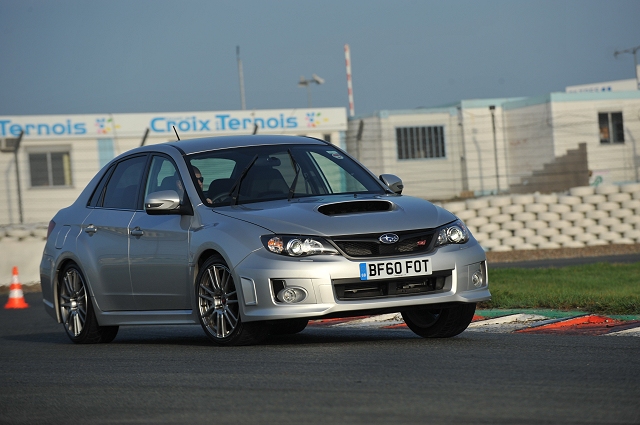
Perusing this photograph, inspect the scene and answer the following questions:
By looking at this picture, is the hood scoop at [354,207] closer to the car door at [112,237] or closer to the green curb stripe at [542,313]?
the car door at [112,237]

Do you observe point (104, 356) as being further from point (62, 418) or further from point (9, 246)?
point (9, 246)

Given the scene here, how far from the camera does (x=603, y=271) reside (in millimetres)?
15688

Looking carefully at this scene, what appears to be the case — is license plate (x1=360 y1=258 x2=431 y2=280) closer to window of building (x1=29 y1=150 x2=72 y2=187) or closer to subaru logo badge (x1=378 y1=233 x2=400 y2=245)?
subaru logo badge (x1=378 y1=233 x2=400 y2=245)

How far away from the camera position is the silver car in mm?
7324

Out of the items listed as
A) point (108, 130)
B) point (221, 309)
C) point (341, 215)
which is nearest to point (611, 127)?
point (108, 130)

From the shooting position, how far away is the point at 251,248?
7430 millimetres

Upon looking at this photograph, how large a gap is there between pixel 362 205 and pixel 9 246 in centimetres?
1283

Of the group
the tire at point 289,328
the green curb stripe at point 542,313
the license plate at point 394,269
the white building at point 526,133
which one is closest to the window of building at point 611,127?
the white building at point 526,133

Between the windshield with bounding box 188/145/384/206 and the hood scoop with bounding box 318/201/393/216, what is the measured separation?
66 centimetres

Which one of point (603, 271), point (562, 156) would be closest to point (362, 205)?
point (603, 271)

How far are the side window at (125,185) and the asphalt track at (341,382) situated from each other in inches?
51.5

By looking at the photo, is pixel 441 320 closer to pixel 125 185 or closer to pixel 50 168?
pixel 125 185

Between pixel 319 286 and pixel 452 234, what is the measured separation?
108cm

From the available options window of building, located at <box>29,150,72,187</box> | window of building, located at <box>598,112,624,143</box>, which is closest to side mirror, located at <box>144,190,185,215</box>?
window of building, located at <box>29,150,72,187</box>
